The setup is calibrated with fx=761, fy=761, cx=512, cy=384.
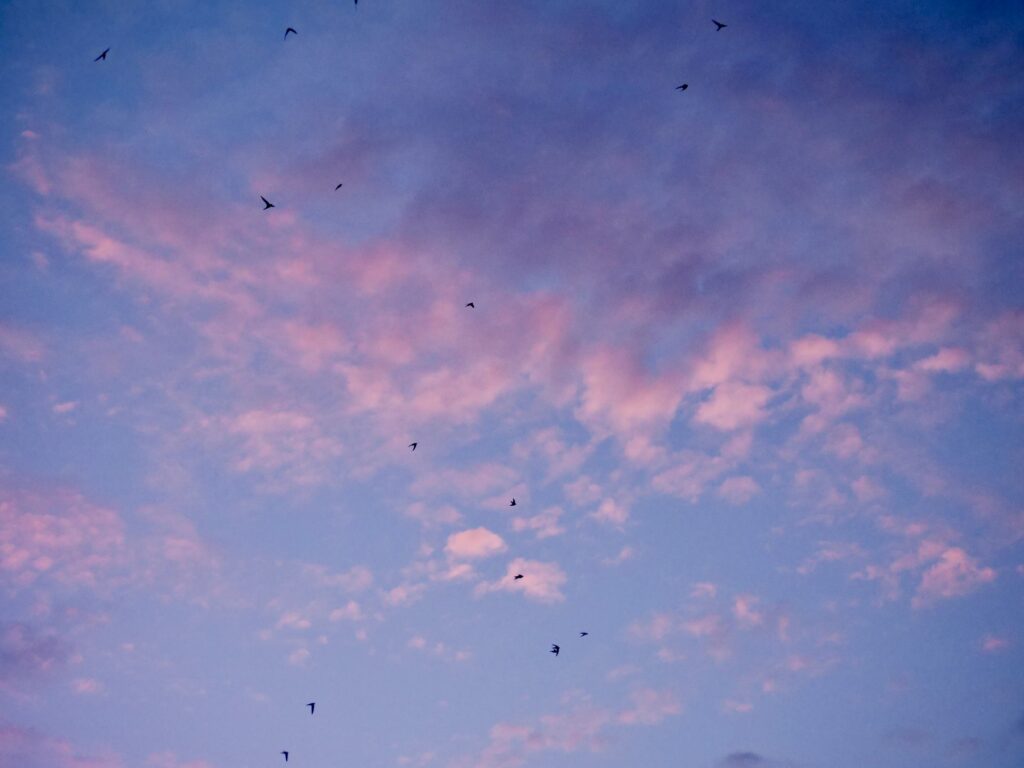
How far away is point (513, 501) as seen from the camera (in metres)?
65.6

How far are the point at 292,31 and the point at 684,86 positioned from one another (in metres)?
29.3

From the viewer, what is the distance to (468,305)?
63250 mm

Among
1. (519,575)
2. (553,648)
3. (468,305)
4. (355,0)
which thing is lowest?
(553,648)

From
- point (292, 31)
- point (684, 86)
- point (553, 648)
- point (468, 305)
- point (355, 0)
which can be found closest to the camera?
point (355, 0)

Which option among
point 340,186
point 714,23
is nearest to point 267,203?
point 340,186

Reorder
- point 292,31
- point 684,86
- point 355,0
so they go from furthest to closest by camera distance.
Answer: point 684,86 → point 292,31 → point 355,0

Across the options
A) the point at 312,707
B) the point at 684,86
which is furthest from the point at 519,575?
the point at 684,86

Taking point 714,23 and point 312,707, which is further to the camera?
point 312,707

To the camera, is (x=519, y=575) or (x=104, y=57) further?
(x=519, y=575)

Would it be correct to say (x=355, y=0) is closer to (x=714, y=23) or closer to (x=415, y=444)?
(x=714, y=23)

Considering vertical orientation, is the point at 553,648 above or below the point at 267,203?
below

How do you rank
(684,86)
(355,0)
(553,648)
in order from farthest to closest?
(553,648) < (684,86) < (355,0)

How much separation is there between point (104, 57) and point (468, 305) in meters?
31.2

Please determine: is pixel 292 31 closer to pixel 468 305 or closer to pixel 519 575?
pixel 468 305
